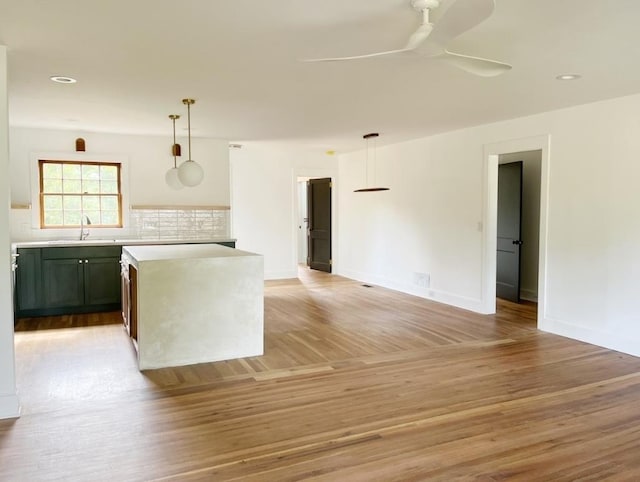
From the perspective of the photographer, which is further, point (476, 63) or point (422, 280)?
point (422, 280)

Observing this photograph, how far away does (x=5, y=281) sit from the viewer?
2994mm

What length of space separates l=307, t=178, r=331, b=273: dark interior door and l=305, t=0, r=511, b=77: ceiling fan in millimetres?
6829

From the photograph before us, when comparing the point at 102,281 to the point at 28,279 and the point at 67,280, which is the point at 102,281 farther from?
the point at 28,279

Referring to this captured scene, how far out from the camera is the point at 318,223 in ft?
32.4

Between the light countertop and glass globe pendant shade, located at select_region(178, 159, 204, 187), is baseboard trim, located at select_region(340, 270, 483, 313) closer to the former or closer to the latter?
the light countertop

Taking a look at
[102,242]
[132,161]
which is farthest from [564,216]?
[132,161]

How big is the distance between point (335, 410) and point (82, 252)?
416 centimetres

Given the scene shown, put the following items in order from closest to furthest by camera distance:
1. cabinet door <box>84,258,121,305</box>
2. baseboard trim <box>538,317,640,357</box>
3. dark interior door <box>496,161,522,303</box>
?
baseboard trim <box>538,317,640,357</box> → cabinet door <box>84,258,121,305</box> → dark interior door <box>496,161,522,303</box>

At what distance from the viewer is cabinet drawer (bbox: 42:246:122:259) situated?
5613mm

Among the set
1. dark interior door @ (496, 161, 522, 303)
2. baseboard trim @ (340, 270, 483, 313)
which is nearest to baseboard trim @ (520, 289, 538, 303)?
dark interior door @ (496, 161, 522, 303)

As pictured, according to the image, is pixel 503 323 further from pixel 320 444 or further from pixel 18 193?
pixel 18 193

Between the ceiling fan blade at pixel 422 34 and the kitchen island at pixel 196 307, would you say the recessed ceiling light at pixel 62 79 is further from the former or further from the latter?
the ceiling fan blade at pixel 422 34

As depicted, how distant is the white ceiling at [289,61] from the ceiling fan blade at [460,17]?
0.28m

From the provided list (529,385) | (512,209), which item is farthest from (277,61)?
(512,209)
